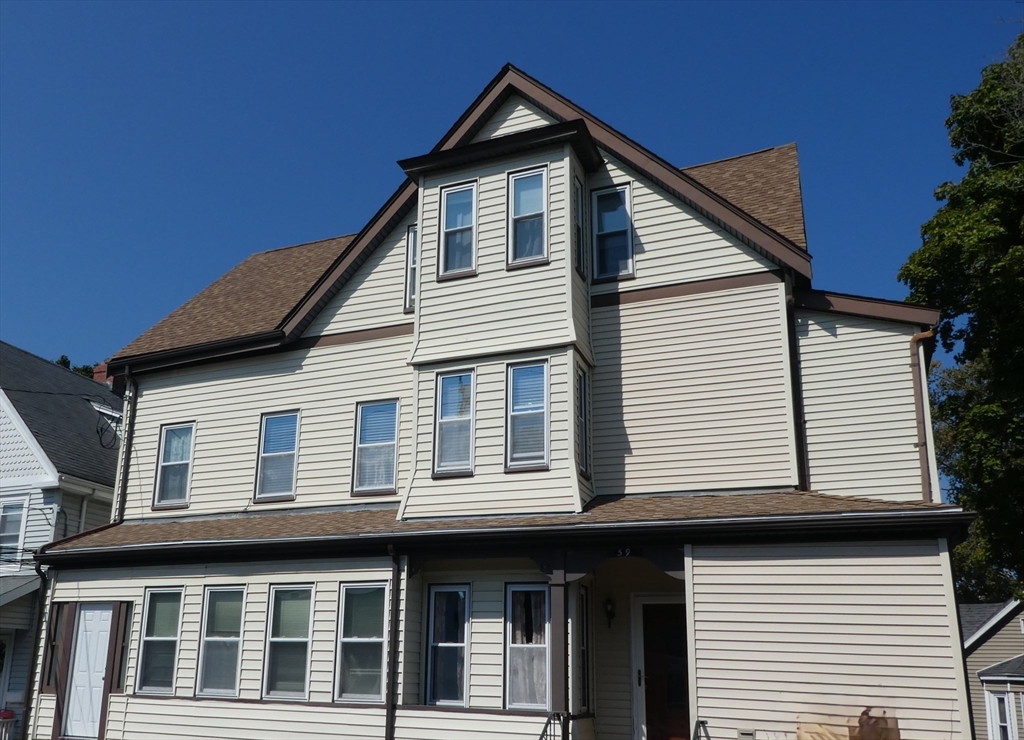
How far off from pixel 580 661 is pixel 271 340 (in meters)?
8.29

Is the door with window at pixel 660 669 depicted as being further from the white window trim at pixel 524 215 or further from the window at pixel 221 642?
the window at pixel 221 642

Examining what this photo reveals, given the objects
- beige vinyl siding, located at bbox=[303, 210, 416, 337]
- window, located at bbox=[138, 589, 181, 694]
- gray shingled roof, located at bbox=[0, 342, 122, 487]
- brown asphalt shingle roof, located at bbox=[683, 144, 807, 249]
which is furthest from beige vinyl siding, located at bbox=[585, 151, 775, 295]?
gray shingled roof, located at bbox=[0, 342, 122, 487]

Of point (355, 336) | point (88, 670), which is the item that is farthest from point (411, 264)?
point (88, 670)

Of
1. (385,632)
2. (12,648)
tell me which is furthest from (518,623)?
(12,648)

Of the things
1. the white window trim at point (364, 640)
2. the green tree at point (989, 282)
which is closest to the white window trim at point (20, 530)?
the white window trim at point (364, 640)

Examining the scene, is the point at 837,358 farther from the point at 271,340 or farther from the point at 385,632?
the point at 271,340

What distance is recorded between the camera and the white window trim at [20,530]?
2233cm

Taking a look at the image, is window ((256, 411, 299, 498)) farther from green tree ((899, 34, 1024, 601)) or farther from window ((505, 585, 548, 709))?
green tree ((899, 34, 1024, 601))

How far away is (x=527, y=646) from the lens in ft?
44.2

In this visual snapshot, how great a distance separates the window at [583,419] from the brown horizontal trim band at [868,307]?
3462mm

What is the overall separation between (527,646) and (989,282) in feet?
41.0

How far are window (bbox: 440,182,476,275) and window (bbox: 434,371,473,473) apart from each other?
193 centimetres

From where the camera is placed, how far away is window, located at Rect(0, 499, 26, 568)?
2239cm

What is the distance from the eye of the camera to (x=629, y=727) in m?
13.4
